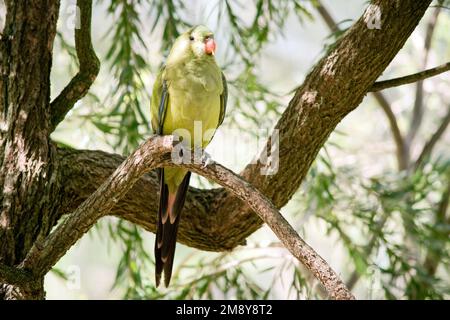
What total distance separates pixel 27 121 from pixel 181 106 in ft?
1.57

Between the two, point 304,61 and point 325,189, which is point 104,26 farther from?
point 325,189

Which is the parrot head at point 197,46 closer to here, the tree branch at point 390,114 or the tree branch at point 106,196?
the tree branch at point 106,196

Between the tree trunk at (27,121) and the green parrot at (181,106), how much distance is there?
36 cm

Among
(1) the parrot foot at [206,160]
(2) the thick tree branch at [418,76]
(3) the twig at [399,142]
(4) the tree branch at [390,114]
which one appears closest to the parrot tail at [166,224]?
(1) the parrot foot at [206,160]

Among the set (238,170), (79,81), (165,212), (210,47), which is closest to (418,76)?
(210,47)

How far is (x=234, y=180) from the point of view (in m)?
1.73

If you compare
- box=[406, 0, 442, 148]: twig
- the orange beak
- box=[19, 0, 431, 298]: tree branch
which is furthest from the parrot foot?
box=[406, 0, 442, 148]: twig

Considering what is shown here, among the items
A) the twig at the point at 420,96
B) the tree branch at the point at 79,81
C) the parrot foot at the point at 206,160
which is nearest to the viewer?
the parrot foot at the point at 206,160

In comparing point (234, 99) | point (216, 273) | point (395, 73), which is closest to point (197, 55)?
point (234, 99)

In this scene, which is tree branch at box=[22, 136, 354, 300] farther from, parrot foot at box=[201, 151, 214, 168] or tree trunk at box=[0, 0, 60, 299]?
tree trunk at box=[0, 0, 60, 299]

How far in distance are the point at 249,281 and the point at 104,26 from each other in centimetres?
424

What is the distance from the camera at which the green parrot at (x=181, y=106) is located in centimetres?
221

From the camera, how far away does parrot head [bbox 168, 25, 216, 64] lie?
7.34 ft

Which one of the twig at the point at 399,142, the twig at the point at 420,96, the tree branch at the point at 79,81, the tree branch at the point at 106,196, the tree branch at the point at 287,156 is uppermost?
the twig at the point at 420,96
